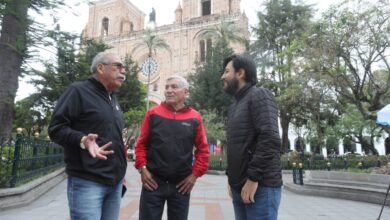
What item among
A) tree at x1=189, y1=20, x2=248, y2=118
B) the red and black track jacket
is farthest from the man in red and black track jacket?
tree at x1=189, y1=20, x2=248, y2=118

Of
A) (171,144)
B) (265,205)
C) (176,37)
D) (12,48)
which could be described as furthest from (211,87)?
(265,205)

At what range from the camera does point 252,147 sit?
2.44 meters

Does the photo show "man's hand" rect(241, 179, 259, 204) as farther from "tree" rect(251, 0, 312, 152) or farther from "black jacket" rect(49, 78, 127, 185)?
"tree" rect(251, 0, 312, 152)

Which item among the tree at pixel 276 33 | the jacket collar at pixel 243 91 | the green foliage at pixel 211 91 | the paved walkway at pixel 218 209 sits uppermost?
the tree at pixel 276 33

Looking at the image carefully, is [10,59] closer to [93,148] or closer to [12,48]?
[12,48]

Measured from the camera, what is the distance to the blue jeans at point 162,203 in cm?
270

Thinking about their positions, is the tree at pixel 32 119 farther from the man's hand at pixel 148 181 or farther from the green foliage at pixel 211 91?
the man's hand at pixel 148 181

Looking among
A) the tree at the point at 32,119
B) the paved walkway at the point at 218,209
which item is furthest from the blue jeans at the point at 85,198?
the tree at the point at 32,119

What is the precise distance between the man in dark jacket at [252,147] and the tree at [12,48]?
21.0 feet

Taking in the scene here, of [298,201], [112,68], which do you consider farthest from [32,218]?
[298,201]

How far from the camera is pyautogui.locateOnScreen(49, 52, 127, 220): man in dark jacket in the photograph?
221 centimetres

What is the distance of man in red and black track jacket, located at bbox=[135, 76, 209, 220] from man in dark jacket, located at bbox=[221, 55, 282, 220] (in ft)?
1.29

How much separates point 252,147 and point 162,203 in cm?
94

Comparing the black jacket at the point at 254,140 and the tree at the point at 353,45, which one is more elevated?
the tree at the point at 353,45
